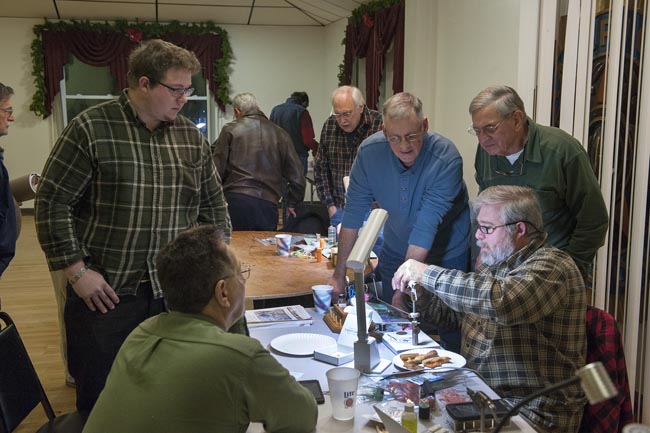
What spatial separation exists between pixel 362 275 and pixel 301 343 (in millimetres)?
483

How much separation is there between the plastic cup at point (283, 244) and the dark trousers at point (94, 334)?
121 cm

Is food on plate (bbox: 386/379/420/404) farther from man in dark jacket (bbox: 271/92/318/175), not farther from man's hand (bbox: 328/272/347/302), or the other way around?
man in dark jacket (bbox: 271/92/318/175)

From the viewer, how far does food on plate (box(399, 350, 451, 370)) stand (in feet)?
5.72

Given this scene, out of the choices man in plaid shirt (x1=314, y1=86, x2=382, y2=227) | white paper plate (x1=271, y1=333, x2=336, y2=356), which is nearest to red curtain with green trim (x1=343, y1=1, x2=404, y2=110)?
man in plaid shirt (x1=314, y1=86, x2=382, y2=227)

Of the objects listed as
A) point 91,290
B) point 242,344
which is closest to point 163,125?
point 91,290

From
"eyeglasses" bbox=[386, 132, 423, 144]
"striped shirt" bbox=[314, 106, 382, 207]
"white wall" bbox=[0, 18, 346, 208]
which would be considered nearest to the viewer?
"eyeglasses" bbox=[386, 132, 423, 144]

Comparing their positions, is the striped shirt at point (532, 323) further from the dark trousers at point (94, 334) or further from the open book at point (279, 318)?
the dark trousers at point (94, 334)

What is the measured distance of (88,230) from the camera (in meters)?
2.06

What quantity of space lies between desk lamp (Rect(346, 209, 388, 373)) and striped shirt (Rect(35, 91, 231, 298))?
2.40ft

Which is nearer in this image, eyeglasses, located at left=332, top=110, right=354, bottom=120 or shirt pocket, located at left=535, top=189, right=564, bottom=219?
shirt pocket, located at left=535, top=189, right=564, bottom=219

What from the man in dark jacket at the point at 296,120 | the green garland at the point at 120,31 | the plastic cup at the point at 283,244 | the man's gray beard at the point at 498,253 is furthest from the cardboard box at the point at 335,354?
→ the green garland at the point at 120,31

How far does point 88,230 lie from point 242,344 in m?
1.04

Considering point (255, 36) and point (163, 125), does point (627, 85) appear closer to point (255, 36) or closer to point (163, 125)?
point (163, 125)

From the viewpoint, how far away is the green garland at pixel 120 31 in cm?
878
